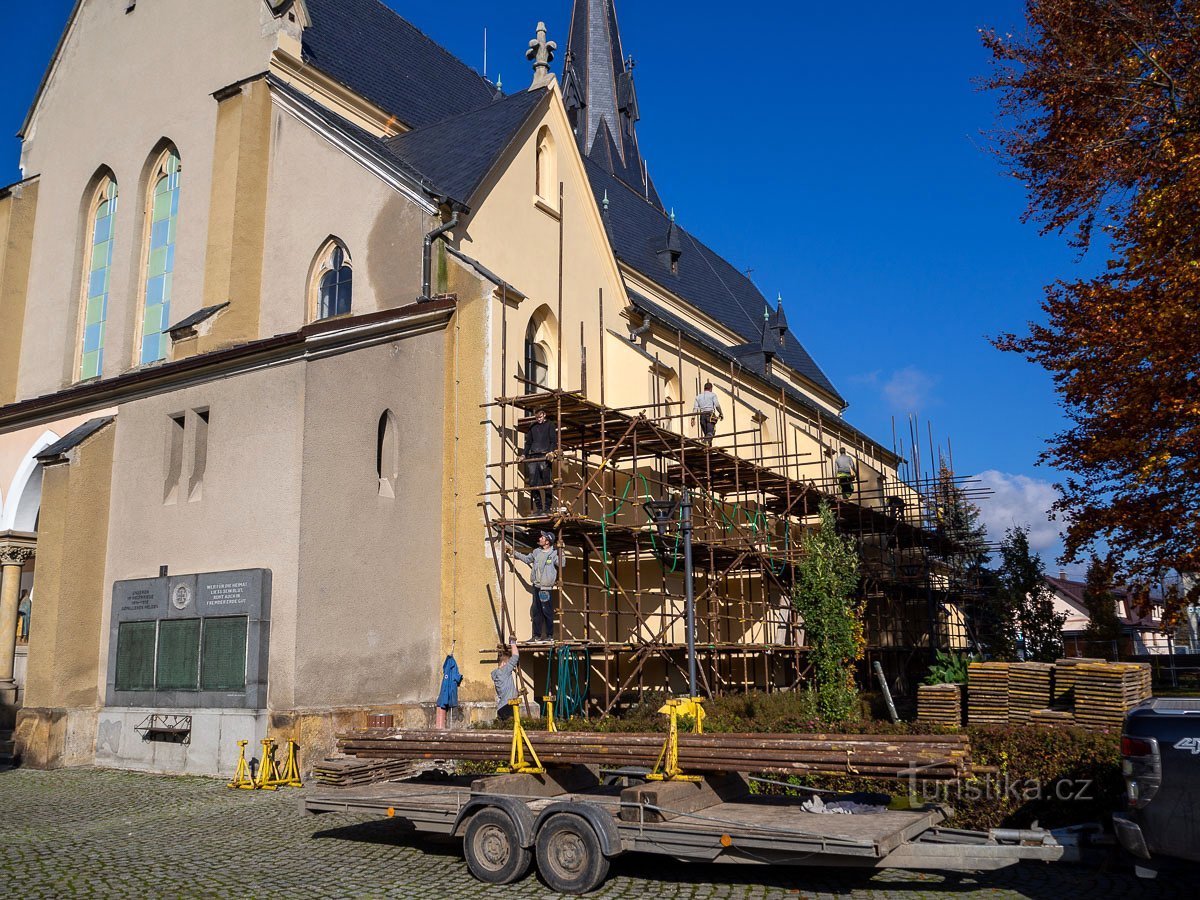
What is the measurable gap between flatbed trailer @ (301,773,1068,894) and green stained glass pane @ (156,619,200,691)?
309 inches

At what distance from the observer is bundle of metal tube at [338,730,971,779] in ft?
25.1

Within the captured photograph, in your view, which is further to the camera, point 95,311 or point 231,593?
point 95,311

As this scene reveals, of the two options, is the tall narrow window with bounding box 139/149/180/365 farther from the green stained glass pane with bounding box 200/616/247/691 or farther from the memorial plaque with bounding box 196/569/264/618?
the green stained glass pane with bounding box 200/616/247/691

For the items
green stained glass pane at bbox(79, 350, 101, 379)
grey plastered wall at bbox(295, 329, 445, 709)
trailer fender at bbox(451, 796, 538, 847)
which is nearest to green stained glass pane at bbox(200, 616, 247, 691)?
grey plastered wall at bbox(295, 329, 445, 709)

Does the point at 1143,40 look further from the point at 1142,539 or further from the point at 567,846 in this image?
the point at 567,846

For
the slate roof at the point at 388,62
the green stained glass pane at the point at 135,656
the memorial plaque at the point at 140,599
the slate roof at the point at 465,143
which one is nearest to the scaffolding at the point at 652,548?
the slate roof at the point at 465,143

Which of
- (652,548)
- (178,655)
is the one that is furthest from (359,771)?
(652,548)

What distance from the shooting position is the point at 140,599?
1727 cm

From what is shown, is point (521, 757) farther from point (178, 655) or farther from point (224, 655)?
point (178, 655)

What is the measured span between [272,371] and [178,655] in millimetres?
4553

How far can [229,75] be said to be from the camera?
21.6m

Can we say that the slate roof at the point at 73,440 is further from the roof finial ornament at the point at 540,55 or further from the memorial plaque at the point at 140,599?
the roof finial ornament at the point at 540,55

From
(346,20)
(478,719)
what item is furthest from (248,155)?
(478,719)

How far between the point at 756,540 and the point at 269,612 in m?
11.5
